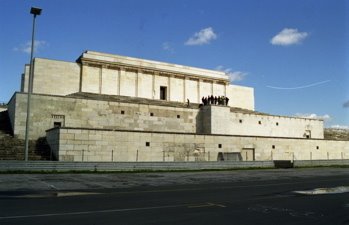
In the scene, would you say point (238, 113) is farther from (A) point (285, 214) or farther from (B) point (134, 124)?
(A) point (285, 214)

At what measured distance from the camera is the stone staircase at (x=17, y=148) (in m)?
28.5

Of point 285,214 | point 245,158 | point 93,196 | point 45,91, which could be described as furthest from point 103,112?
point 285,214

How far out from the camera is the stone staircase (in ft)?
93.4

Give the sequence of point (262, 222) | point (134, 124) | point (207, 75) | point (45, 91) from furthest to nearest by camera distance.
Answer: point (207, 75) < point (45, 91) < point (134, 124) < point (262, 222)

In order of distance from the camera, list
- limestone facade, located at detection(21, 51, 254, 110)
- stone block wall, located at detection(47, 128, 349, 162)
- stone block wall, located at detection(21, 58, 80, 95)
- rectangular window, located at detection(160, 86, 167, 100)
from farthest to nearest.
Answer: rectangular window, located at detection(160, 86, 167, 100) → limestone facade, located at detection(21, 51, 254, 110) → stone block wall, located at detection(21, 58, 80, 95) → stone block wall, located at detection(47, 128, 349, 162)

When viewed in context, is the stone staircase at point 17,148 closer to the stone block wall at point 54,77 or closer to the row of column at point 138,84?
the stone block wall at point 54,77

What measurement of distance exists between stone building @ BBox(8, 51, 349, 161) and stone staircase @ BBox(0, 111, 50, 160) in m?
0.84

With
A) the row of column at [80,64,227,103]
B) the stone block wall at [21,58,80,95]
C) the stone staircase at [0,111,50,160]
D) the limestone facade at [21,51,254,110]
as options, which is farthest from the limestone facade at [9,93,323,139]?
the limestone facade at [21,51,254,110]

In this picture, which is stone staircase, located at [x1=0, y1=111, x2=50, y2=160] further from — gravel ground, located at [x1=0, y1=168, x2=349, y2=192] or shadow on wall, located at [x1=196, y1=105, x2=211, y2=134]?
shadow on wall, located at [x1=196, y1=105, x2=211, y2=134]

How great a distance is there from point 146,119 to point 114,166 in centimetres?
1395

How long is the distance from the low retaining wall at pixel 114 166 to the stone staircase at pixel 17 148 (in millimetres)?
4474

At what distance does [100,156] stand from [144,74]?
2576 cm

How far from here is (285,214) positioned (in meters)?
9.84

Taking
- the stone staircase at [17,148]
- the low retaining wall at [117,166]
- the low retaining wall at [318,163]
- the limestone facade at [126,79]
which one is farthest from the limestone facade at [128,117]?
the low retaining wall at [117,166]
